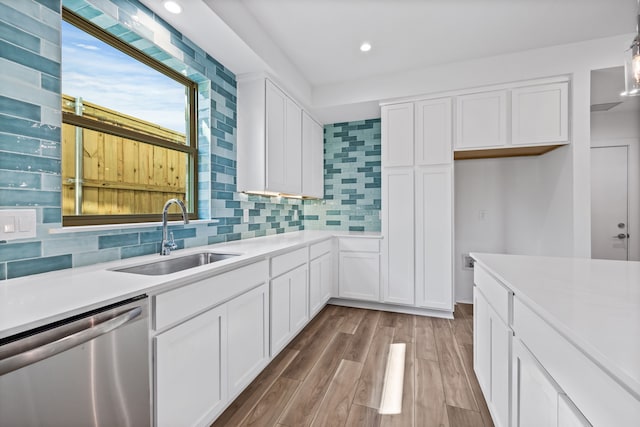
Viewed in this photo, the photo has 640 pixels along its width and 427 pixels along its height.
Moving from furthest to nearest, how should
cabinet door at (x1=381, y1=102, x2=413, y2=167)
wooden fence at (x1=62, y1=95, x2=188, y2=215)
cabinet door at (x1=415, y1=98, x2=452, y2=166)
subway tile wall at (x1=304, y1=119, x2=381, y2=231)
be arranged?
1. subway tile wall at (x1=304, y1=119, x2=381, y2=231)
2. cabinet door at (x1=381, y1=102, x2=413, y2=167)
3. cabinet door at (x1=415, y1=98, x2=452, y2=166)
4. wooden fence at (x1=62, y1=95, x2=188, y2=215)

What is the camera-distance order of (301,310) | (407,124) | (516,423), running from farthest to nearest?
1. (407,124)
2. (301,310)
3. (516,423)

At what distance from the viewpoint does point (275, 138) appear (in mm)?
2770

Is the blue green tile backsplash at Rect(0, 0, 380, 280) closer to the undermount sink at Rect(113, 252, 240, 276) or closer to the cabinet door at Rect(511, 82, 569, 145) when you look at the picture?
the undermount sink at Rect(113, 252, 240, 276)

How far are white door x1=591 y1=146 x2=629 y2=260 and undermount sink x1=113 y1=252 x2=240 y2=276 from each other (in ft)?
14.8

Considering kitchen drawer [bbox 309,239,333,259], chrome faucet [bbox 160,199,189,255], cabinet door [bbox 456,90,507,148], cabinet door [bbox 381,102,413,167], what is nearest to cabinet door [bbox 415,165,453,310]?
cabinet door [bbox 381,102,413,167]

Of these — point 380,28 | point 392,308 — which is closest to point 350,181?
point 392,308

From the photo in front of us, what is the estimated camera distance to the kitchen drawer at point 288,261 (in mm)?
2090

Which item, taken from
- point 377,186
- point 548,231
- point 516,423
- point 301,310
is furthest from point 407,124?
point 516,423

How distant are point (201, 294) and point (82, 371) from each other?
522 mm

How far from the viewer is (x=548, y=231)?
3029mm

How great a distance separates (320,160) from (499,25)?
2.34 metres

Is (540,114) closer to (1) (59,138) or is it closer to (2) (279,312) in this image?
(2) (279,312)

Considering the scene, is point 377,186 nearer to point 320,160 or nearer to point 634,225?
point 320,160

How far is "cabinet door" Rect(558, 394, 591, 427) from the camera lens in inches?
27.5
